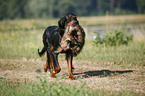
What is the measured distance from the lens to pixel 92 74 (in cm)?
577

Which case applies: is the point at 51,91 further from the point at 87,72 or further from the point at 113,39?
the point at 113,39

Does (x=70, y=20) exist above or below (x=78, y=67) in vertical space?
above

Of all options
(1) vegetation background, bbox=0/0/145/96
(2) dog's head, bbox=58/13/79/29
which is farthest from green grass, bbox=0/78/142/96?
(2) dog's head, bbox=58/13/79/29

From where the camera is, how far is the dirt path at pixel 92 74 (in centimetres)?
450

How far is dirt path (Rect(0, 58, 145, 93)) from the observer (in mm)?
4496

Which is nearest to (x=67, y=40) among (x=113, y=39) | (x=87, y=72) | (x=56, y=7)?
(x=87, y=72)

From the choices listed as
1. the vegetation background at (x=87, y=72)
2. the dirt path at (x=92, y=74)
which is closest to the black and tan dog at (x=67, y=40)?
the vegetation background at (x=87, y=72)

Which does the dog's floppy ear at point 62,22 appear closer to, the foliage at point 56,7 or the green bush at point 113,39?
the green bush at point 113,39

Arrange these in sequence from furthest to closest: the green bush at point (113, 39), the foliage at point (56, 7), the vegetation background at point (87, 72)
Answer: the foliage at point (56, 7) → the green bush at point (113, 39) → the vegetation background at point (87, 72)

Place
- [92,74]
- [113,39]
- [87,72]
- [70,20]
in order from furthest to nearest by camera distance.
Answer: [113,39], [87,72], [92,74], [70,20]

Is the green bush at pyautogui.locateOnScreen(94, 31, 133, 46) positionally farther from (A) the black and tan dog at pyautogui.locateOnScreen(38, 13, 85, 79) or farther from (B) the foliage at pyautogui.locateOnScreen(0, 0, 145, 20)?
(B) the foliage at pyautogui.locateOnScreen(0, 0, 145, 20)

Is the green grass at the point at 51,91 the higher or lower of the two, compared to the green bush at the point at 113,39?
lower

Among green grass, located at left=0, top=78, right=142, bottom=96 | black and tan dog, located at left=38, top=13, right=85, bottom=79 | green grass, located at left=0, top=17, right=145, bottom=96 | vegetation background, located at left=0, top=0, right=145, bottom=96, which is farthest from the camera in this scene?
black and tan dog, located at left=38, top=13, right=85, bottom=79

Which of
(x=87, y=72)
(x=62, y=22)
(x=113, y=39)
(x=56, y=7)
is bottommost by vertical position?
(x=87, y=72)
